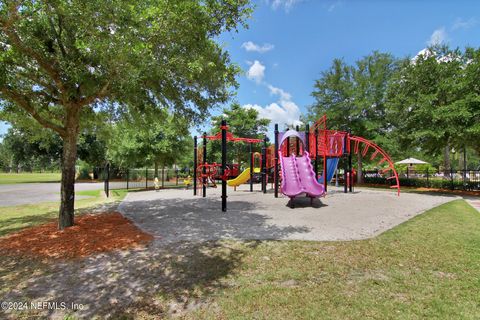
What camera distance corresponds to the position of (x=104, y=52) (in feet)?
19.0

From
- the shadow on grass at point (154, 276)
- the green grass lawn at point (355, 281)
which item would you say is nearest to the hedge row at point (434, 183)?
the green grass lawn at point (355, 281)

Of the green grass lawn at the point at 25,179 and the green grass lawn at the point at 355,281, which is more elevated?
the green grass lawn at the point at 355,281

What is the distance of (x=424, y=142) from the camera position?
19203mm

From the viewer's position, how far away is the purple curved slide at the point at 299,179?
12.0 m

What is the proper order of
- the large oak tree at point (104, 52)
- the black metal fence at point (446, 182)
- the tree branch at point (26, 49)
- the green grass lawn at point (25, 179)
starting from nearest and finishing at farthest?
the tree branch at point (26, 49), the large oak tree at point (104, 52), the black metal fence at point (446, 182), the green grass lawn at point (25, 179)

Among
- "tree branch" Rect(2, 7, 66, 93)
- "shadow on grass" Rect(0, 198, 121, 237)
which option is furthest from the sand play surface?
"tree branch" Rect(2, 7, 66, 93)

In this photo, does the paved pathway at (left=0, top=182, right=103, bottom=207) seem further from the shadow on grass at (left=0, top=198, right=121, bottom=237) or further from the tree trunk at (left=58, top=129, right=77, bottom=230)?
the tree trunk at (left=58, top=129, right=77, bottom=230)

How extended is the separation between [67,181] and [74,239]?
1.75 m

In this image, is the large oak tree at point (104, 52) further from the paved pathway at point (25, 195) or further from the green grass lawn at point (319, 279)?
the paved pathway at point (25, 195)

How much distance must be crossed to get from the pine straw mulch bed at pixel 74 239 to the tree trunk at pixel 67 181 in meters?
0.31

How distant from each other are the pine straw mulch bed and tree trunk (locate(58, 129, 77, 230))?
0.31 m

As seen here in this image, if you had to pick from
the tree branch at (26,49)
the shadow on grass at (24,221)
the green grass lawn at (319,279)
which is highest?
the tree branch at (26,49)

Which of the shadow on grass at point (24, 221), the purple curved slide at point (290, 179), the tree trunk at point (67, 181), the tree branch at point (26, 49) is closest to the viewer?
the tree branch at point (26, 49)

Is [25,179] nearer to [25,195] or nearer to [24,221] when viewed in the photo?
[25,195]
